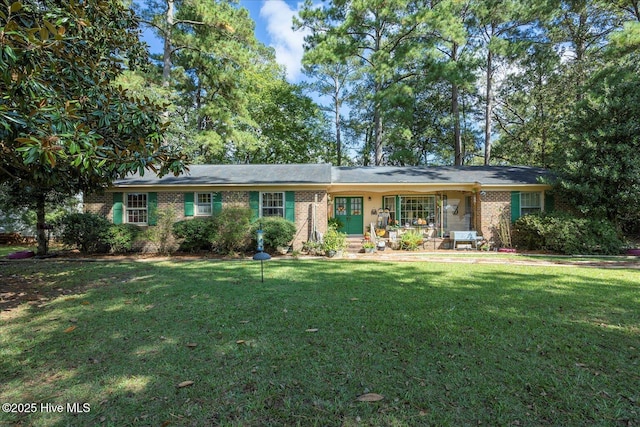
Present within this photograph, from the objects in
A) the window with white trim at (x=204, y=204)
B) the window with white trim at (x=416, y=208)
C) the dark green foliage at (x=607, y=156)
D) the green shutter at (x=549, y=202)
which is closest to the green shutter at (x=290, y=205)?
the window with white trim at (x=204, y=204)

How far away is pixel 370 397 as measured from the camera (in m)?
2.54

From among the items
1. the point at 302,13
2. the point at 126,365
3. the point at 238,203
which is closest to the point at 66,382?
the point at 126,365

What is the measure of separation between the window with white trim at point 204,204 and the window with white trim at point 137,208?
2.31m

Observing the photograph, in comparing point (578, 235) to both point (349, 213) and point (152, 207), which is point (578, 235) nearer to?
point (349, 213)

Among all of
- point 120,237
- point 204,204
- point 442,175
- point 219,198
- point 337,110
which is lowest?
point 120,237

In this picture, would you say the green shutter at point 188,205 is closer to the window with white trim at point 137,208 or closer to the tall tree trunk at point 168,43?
the window with white trim at point 137,208

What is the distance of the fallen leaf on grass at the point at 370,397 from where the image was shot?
251cm

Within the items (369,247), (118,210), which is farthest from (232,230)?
(118,210)

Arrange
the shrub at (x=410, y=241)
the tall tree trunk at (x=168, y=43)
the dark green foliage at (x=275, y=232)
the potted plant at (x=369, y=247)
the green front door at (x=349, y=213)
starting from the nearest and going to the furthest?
the dark green foliage at (x=275, y=232), the potted plant at (x=369, y=247), the shrub at (x=410, y=241), the green front door at (x=349, y=213), the tall tree trunk at (x=168, y=43)

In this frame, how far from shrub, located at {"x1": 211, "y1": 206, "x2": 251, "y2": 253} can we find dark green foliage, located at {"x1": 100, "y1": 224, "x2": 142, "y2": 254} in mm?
3287

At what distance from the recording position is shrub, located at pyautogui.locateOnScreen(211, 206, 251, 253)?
11266mm

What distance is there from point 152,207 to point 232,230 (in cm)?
464

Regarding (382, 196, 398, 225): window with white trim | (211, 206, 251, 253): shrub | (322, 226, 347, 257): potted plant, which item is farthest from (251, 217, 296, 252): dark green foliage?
(382, 196, 398, 225): window with white trim

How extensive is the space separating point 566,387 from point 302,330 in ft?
8.78
